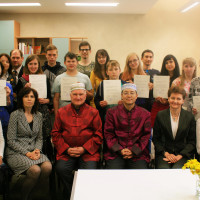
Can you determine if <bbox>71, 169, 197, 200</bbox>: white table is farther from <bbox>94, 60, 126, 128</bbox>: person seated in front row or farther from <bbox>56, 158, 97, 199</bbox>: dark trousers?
<bbox>94, 60, 126, 128</bbox>: person seated in front row

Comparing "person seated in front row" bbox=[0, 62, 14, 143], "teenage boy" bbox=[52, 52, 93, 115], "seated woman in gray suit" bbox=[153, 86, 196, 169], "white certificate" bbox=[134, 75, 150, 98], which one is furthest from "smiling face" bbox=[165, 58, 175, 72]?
"person seated in front row" bbox=[0, 62, 14, 143]

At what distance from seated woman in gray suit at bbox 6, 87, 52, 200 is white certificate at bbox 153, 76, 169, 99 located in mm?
1701

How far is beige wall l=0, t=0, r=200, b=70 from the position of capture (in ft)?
22.7

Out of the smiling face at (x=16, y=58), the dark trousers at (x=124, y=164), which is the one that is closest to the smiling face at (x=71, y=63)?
the smiling face at (x=16, y=58)

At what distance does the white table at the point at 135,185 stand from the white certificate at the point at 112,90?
1426 millimetres

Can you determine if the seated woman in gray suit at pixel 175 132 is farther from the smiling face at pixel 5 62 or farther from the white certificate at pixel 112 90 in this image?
the smiling face at pixel 5 62

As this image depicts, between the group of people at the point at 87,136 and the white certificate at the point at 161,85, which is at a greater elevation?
the white certificate at the point at 161,85

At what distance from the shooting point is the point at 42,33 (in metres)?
7.00

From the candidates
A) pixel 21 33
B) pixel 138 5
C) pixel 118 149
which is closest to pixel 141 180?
pixel 118 149

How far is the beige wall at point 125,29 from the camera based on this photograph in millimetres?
6914

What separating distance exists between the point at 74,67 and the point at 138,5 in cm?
364

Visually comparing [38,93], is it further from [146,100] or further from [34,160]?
[146,100]

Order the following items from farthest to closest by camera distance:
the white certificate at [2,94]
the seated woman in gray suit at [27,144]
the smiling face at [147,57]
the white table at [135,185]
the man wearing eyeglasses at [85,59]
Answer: the smiling face at [147,57]
the man wearing eyeglasses at [85,59]
the white certificate at [2,94]
the seated woman in gray suit at [27,144]
the white table at [135,185]

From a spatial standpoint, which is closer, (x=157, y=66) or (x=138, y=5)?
(x=138, y=5)
